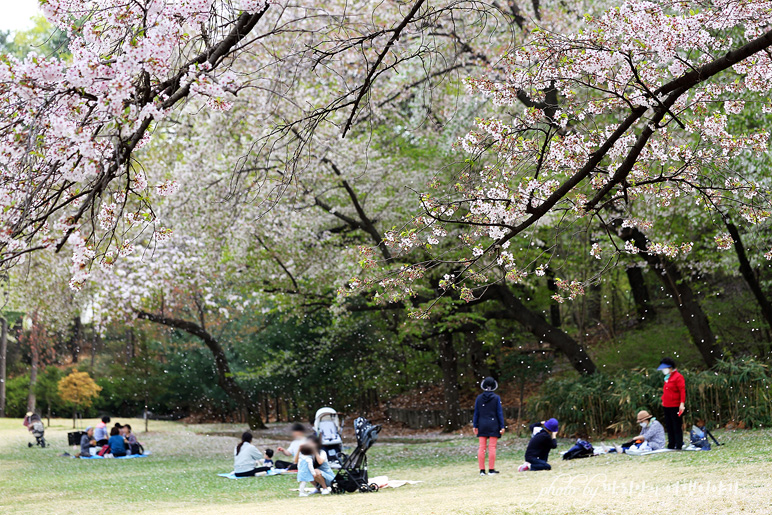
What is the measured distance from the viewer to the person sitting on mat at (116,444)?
16.8 m

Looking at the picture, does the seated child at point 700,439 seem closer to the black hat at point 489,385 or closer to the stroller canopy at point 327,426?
the black hat at point 489,385

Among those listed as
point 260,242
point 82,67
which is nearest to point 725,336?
point 260,242

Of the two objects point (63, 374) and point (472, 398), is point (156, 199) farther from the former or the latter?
point (63, 374)

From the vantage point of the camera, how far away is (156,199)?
55.8 ft

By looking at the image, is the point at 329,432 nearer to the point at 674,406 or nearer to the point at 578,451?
the point at 578,451

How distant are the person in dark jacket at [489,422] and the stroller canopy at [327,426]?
2.55 meters

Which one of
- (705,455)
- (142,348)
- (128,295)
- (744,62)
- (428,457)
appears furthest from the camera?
(142,348)

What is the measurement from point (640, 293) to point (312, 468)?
48.6 feet

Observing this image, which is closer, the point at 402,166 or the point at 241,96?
the point at 241,96

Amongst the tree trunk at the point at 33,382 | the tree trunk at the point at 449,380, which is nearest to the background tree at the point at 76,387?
the tree trunk at the point at 33,382

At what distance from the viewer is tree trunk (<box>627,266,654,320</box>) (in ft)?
68.3

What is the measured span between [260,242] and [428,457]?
5.80 meters

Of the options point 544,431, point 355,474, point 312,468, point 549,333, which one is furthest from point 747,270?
point 312,468

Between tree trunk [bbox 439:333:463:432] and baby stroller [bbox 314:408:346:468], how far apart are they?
751 cm
